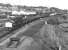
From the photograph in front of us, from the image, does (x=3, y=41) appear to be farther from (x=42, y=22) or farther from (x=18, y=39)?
(x=42, y=22)

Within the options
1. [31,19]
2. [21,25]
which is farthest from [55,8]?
[21,25]

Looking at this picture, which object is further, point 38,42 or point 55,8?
point 55,8

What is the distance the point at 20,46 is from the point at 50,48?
27cm

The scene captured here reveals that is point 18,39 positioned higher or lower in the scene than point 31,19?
lower

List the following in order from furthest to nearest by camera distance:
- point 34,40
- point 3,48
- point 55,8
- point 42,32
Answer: point 55,8
point 42,32
point 34,40
point 3,48

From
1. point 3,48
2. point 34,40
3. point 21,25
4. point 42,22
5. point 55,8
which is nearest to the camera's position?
point 3,48

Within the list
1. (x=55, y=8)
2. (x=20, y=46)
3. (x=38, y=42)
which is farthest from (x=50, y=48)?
(x=55, y=8)

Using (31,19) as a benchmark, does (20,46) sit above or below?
below

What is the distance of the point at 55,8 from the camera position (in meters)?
3.01

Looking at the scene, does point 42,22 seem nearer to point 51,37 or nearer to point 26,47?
point 51,37

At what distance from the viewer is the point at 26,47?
1164 mm

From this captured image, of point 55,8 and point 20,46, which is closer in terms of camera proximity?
point 20,46

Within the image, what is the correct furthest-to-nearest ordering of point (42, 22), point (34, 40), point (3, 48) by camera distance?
point (42, 22) → point (34, 40) → point (3, 48)

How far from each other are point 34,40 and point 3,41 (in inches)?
11.8
